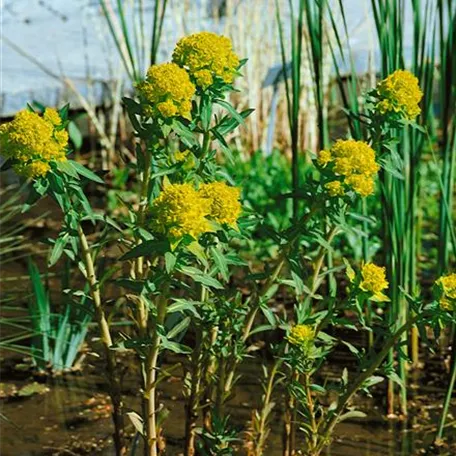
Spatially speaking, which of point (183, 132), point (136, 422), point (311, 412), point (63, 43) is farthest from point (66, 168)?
point (63, 43)

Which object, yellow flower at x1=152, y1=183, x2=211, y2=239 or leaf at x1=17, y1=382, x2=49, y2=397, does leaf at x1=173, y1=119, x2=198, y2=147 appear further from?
leaf at x1=17, y1=382, x2=49, y2=397

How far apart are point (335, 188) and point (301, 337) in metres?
0.29

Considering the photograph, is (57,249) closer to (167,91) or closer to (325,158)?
(167,91)

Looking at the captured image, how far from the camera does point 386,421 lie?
273cm

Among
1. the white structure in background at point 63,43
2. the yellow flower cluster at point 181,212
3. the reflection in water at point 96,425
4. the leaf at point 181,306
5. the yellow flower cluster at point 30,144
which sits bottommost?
the reflection in water at point 96,425

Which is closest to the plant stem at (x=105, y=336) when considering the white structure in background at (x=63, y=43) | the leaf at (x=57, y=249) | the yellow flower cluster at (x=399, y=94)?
the leaf at (x=57, y=249)

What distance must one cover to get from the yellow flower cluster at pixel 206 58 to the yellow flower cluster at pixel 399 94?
0.29 m

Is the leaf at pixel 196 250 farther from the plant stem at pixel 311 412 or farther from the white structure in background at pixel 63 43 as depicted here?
the white structure in background at pixel 63 43

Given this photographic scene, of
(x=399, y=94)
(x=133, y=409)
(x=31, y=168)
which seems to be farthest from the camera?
(x=133, y=409)

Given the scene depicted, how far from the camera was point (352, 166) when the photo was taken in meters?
1.82

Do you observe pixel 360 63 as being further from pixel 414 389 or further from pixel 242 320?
pixel 242 320

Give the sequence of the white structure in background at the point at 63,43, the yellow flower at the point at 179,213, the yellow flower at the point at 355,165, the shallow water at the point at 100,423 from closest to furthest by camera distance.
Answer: the yellow flower at the point at 179,213
the yellow flower at the point at 355,165
the shallow water at the point at 100,423
the white structure in background at the point at 63,43

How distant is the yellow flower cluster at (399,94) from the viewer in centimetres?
192

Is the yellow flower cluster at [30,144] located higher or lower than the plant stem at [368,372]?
higher
